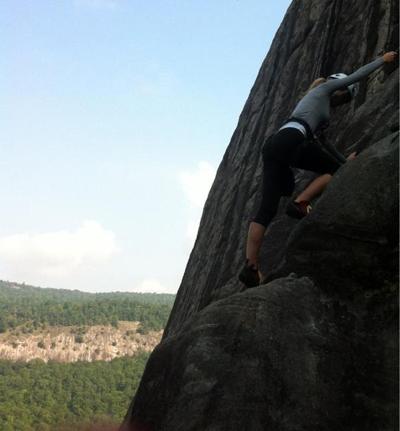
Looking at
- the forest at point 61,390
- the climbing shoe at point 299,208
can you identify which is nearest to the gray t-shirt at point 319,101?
the climbing shoe at point 299,208

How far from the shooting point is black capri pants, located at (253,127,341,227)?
221 inches

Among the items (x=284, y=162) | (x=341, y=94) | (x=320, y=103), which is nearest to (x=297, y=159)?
(x=284, y=162)

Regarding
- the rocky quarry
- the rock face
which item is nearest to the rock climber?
the rock face

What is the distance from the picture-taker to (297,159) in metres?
5.74

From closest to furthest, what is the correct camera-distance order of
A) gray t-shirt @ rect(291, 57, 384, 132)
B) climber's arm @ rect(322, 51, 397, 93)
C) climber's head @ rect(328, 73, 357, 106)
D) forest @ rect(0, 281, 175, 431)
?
gray t-shirt @ rect(291, 57, 384, 132) → climber's arm @ rect(322, 51, 397, 93) → climber's head @ rect(328, 73, 357, 106) → forest @ rect(0, 281, 175, 431)

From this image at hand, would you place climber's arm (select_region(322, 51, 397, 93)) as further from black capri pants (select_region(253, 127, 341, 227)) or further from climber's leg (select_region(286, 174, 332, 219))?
climber's leg (select_region(286, 174, 332, 219))

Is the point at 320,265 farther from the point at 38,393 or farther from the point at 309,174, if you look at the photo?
the point at 38,393

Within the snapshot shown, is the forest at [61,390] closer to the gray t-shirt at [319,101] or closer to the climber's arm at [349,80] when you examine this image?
the gray t-shirt at [319,101]

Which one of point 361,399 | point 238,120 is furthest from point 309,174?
point 238,120

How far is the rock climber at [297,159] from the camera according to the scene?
567cm

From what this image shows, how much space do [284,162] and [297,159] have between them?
0.15 metres

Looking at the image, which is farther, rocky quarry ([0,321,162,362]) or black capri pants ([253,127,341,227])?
rocky quarry ([0,321,162,362])

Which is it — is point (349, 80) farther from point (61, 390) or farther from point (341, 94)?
point (61, 390)

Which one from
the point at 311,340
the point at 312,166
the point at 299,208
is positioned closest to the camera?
the point at 311,340
